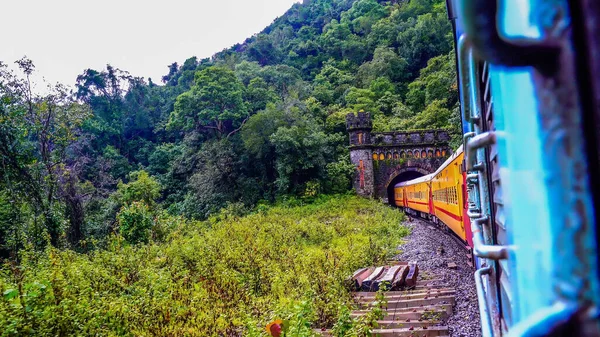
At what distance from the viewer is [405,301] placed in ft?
16.1

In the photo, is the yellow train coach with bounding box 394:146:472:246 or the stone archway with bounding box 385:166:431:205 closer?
the yellow train coach with bounding box 394:146:472:246

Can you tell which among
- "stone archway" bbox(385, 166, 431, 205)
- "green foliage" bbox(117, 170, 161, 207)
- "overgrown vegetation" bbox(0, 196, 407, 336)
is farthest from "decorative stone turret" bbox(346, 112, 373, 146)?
"overgrown vegetation" bbox(0, 196, 407, 336)

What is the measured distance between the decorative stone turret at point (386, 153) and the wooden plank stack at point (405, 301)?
51.3 ft

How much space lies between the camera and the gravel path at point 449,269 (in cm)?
417

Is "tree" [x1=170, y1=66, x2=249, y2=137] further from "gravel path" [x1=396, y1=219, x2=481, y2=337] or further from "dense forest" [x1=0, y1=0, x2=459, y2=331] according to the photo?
"gravel path" [x1=396, y1=219, x2=481, y2=337]

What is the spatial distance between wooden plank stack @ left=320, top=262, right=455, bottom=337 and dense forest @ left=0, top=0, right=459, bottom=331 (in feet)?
13.6

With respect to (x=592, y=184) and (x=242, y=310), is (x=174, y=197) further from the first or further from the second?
(x=592, y=184)

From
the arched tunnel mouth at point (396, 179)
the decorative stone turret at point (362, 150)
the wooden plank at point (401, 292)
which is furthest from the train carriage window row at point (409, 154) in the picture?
the wooden plank at point (401, 292)

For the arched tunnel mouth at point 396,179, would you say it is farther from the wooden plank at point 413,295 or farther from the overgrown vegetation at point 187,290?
the wooden plank at point 413,295

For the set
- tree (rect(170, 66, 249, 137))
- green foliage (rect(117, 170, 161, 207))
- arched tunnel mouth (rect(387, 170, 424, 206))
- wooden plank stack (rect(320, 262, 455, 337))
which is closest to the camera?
wooden plank stack (rect(320, 262, 455, 337))

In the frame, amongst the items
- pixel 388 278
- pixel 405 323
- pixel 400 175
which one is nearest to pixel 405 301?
pixel 405 323

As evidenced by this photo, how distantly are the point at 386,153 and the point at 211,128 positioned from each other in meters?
12.0

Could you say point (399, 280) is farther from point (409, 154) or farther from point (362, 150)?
point (409, 154)

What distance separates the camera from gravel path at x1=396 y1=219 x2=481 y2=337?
164 inches
